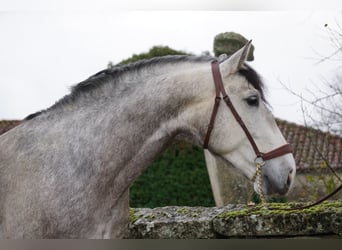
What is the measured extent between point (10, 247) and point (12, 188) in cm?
43

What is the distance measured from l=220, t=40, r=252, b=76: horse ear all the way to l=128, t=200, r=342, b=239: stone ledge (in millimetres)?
1226

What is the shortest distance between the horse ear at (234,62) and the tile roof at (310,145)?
2.63 metres

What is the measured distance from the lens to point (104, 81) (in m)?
2.39

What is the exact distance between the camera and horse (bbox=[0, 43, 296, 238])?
7.33ft

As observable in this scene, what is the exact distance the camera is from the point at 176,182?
18.6ft

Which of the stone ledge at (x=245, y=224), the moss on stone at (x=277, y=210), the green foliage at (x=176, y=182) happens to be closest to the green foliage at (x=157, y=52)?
the green foliage at (x=176, y=182)

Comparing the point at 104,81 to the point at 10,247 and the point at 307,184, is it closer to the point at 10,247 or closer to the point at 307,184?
the point at 10,247

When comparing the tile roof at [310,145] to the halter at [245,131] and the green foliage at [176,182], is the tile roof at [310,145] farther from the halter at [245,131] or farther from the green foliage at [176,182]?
the halter at [245,131]

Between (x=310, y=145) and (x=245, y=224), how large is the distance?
2.79m

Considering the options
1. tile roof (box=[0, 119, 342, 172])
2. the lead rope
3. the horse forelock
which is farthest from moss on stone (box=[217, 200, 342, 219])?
tile roof (box=[0, 119, 342, 172])

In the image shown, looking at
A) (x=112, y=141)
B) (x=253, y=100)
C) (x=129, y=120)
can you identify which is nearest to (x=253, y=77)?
(x=253, y=100)

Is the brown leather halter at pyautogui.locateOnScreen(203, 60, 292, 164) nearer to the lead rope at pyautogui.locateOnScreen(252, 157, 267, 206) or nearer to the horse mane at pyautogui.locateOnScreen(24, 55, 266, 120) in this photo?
the lead rope at pyautogui.locateOnScreen(252, 157, 267, 206)

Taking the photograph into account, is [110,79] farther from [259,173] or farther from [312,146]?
[312,146]

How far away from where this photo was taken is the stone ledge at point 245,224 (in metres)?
3.07
